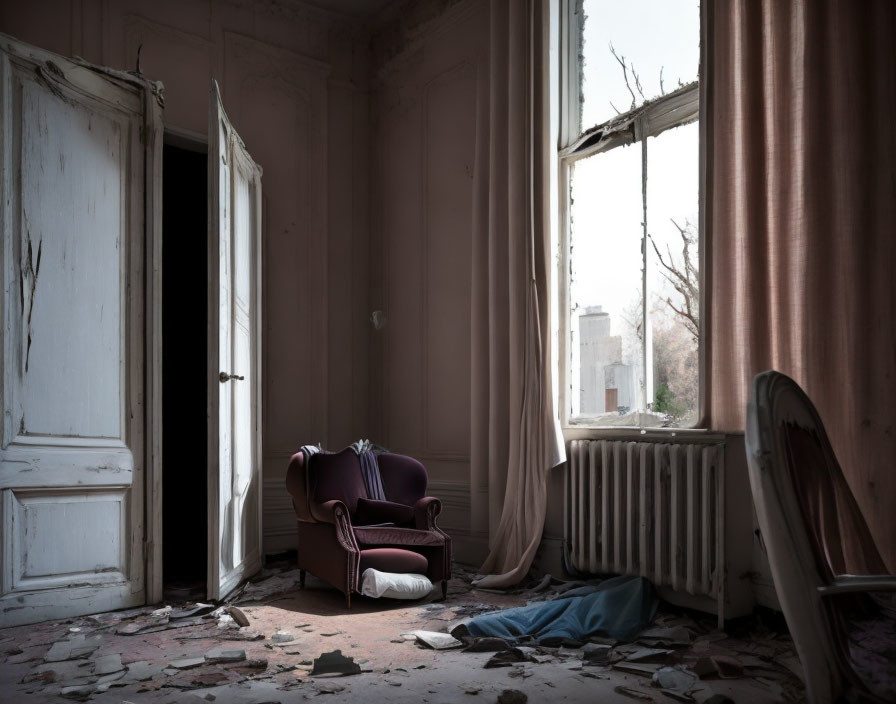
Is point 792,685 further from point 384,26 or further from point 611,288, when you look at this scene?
point 384,26

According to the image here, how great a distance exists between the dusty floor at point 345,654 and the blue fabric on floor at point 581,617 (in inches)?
3.9

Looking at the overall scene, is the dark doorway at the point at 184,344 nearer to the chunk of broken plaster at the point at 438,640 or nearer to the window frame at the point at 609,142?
the window frame at the point at 609,142

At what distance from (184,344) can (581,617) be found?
420cm

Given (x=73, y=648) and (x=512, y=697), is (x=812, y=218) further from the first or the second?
(x=73, y=648)

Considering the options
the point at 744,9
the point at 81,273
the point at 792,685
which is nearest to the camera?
the point at 792,685

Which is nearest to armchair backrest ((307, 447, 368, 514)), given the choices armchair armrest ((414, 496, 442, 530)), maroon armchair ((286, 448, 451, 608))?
maroon armchair ((286, 448, 451, 608))

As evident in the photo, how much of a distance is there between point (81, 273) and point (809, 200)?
3.41 metres

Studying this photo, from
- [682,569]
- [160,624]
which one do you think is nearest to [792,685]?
[682,569]

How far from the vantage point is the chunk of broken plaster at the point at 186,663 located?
106 inches

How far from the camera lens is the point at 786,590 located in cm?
123

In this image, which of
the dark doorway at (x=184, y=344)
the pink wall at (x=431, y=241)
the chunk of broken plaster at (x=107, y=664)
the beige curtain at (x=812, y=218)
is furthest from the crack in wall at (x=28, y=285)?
the beige curtain at (x=812, y=218)

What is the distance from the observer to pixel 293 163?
5.46 m

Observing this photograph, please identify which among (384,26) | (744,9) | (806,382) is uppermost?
(384,26)

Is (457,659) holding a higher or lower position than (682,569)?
lower
